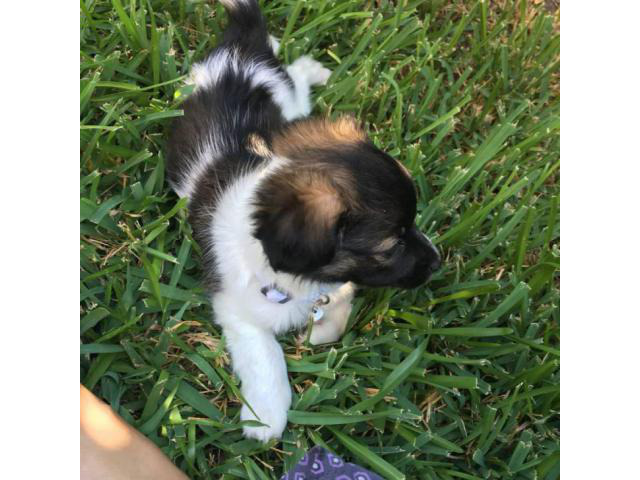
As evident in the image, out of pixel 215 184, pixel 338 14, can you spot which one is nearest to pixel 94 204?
pixel 215 184

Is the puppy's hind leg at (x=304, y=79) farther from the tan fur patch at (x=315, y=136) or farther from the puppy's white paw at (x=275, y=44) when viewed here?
the tan fur patch at (x=315, y=136)

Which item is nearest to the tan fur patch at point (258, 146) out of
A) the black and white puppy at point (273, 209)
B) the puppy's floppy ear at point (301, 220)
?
the black and white puppy at point (273, 209)

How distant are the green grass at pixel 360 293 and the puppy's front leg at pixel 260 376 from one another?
0.06 metres

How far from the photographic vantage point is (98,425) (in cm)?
225

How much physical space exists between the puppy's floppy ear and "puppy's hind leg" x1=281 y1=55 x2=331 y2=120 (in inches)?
46.0

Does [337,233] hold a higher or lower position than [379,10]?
lower

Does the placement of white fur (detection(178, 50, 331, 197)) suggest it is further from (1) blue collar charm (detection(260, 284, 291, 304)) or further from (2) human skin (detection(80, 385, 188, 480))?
(2) human skin (detection(80, 385, 188, 480))

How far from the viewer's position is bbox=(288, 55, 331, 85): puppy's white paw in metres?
3.19

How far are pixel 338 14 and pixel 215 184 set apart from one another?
1530 mm

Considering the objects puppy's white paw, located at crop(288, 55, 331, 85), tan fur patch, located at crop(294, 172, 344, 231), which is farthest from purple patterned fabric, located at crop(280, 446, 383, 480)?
puppy's white paw, located at crop(288, 55, 331, 85)

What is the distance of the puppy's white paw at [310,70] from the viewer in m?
3.19

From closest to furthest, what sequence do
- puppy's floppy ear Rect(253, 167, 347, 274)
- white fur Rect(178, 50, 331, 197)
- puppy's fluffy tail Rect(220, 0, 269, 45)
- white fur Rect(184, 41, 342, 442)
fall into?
puppy's floppy ear Rect(253, 167, 347, 274), white fur Rect(184, 41, 342, 442), white fur Rect(178, 50, 331, 197), puppy's fluffy tail Rect(220, 0, 269, 45)

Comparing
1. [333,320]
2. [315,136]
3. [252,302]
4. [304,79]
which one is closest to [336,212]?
[315,136]

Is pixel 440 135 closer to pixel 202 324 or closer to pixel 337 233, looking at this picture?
pixel 337 233
